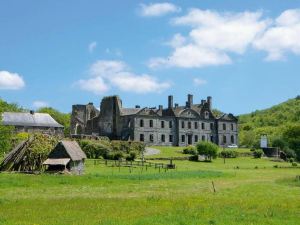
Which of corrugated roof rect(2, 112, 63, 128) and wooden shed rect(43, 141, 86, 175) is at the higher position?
corrugated roof rect(2, 112, 63, 128)

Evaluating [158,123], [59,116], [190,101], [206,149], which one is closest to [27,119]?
[158,123]

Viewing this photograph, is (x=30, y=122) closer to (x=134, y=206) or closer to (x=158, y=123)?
(x=158, y=123)

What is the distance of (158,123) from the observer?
106688 mm

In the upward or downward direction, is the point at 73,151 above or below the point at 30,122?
below

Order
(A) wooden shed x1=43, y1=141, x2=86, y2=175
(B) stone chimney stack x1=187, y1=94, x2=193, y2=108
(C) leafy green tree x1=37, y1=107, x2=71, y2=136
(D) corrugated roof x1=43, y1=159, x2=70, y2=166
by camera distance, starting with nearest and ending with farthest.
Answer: (D) corrugated roof x1=43, y1=159, x2=70, y2=166 → (A) wooden shed x1=43, y1=141, x2=86, y2=175 → (B) stone chimney stack x1=187, y1=94, x2=193, y2=108 → (C) leafy green tree x1=37, y1=107, x2=71, y2=136

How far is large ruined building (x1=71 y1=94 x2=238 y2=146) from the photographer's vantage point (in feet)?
343

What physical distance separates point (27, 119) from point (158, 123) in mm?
27299

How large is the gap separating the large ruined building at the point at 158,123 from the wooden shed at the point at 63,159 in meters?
47.5

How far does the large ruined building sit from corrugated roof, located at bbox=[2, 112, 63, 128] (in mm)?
8745

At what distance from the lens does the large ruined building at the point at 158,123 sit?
104562mm

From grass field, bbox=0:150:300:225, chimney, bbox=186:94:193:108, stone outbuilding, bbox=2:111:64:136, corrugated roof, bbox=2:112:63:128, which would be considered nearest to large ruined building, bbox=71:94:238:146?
chimney, bbox=186:94:193:108

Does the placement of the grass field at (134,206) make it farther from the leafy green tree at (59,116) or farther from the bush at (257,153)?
the leafy green tree at (59,116)

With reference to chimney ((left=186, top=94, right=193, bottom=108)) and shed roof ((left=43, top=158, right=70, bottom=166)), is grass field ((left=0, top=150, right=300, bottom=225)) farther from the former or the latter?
chimney ((left=186, top=94, right=193, bottom=108))

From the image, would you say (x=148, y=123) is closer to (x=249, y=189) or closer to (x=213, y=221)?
(x=249, y=189)
